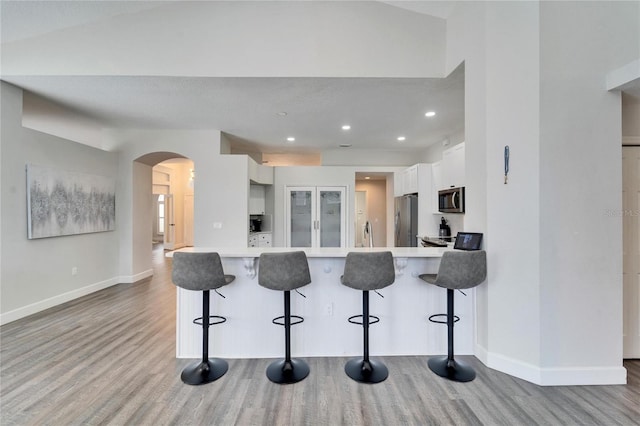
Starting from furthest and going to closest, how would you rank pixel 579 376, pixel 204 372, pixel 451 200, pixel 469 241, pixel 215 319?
pixel 451 200
pixel 215 319
pixel 469 241
pixel 204 372
pixel 579 376

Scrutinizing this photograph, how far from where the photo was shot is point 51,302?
3.86 m

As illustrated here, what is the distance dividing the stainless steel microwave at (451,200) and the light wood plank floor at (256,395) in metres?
2.26

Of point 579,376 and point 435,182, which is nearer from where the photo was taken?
point 579,376

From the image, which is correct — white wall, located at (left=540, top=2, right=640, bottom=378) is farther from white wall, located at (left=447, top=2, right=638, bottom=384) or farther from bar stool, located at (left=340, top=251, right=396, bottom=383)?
bar stool, located at (left=340, top=251, right=396, bottom=383)

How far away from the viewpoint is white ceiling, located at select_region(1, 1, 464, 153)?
295 centimetres

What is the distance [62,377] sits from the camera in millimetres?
2260

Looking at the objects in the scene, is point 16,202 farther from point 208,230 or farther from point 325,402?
point 325,402

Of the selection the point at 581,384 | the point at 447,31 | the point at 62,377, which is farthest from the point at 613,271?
the point at 62,377

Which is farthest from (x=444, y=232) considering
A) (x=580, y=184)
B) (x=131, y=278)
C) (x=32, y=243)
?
(x=32, y=243)

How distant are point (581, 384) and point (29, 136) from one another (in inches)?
248

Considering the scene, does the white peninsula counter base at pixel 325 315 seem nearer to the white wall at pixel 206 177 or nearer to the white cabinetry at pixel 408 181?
the white wall at pixel 206 177

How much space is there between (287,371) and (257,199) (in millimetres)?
4597

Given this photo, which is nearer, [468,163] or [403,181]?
[468,163]

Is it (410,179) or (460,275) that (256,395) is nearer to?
(460,275)
